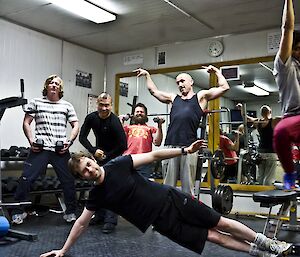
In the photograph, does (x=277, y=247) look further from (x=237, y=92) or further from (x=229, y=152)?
(x=237, y=92)

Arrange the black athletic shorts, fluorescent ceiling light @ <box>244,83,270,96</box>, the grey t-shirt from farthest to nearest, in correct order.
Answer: fluorescent ceiling light @ <box>244,83,270,96</box>, the black athletic shorts, the grey t-shirt

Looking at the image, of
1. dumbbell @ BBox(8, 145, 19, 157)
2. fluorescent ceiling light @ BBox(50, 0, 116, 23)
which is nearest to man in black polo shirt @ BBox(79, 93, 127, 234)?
dumbbell @ BBox(8, 145, 19, 157)

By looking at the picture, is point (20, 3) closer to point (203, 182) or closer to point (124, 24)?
point (124, 24)

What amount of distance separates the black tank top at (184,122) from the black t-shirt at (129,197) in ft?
3.68

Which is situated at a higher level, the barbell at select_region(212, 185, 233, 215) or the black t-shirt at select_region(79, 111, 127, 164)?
the black t-shirt at select_region(79, 111, 127, 164)

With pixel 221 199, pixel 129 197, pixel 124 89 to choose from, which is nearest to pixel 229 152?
pixel 221 199

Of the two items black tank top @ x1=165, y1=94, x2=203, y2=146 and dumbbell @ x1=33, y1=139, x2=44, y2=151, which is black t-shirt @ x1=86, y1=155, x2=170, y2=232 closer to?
black tank top @ x1=165, y1=94, x2=203, y2=146

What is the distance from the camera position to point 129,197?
7.17ft

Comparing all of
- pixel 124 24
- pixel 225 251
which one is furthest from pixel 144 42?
pixel 225 251

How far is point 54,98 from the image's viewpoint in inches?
155

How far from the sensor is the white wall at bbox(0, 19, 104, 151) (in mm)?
5254

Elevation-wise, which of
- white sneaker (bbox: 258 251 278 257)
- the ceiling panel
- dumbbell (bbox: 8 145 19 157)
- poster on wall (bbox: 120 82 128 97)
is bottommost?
white sneaker (bbox: 258 251 278 257)

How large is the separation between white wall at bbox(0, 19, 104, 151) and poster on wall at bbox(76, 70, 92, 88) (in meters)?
0.07

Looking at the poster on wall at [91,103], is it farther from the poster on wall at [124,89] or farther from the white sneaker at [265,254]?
the white sneaker at [265,254]
